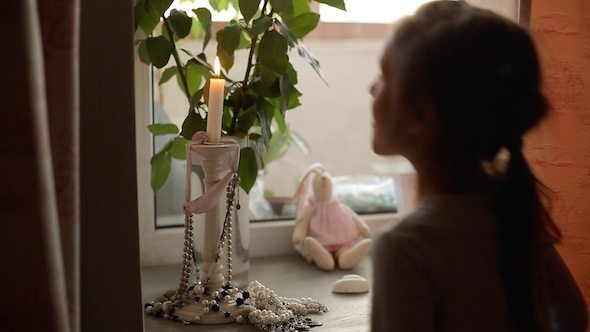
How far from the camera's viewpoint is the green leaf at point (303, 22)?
1.31 metres

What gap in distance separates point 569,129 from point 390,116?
1.98 feet

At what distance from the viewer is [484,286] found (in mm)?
811

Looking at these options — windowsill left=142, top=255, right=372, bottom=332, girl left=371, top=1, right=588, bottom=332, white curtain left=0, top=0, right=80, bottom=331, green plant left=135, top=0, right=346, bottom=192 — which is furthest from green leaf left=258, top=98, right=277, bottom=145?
white curtain left=0, top=0, right=80, bottom=331

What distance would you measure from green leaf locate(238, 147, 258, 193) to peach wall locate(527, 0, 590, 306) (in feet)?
1.63

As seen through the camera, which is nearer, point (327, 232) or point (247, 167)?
point (247, 167)

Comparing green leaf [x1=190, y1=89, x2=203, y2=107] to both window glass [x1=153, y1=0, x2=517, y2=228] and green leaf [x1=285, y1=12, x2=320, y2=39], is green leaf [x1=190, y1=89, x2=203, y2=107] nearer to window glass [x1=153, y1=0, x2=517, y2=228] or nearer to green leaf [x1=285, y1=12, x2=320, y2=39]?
green leaf [x1=285, y1=12, x2=320, y2=39]

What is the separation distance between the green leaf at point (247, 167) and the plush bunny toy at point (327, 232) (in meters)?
0.35

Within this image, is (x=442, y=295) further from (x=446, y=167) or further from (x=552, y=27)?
(x=552, y=27)

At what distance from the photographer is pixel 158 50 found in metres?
1.24

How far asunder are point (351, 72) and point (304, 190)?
1.18 feet

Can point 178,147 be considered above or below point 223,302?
above

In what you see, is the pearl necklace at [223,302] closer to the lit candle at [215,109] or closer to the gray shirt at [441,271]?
the lit candle at [215,109]

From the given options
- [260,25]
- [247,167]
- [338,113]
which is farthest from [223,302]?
[338,113]

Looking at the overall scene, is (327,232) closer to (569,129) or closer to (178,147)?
(178,147)
